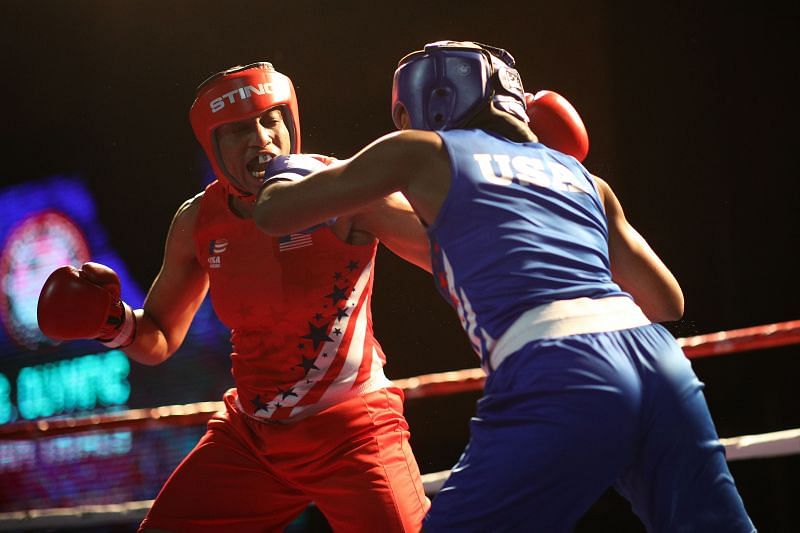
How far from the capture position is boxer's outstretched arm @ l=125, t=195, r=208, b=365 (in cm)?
207

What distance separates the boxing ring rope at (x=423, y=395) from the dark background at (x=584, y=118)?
93cm

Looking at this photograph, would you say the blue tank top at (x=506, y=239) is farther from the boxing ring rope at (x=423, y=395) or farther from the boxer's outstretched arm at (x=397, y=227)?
the boxing ring rope at (x=423, y=395)

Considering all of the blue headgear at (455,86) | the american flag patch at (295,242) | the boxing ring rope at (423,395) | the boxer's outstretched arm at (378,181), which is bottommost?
the boxing ring rope at (423,395)

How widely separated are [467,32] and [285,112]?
2307 mm

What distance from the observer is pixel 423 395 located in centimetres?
290

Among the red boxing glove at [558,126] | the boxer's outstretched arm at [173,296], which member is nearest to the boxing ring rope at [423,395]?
the boxer's outstretched arm at [173,296]

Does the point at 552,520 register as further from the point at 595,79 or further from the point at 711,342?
the point at 595,79

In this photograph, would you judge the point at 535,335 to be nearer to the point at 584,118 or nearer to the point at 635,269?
the point at 635,269

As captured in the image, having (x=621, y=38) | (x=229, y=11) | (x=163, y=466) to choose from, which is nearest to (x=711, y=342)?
(x=621, y=38)

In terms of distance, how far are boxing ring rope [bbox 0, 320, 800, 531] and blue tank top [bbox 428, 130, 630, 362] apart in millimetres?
1219

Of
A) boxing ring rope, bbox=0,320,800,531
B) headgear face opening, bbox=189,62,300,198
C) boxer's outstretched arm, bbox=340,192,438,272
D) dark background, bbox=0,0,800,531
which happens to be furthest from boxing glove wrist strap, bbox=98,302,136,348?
dark background, bbox=0,0,800,531

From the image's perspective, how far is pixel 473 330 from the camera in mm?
1329

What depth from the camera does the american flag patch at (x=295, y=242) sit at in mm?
1857

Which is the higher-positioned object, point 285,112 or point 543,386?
point 285,112
